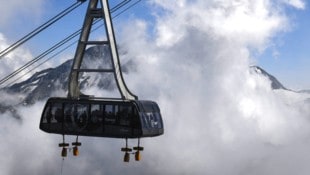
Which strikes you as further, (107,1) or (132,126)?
(107,1)

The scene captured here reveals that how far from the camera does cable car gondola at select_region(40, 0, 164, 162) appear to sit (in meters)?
51.2

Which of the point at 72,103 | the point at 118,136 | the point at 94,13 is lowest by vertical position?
A: the point at 118,136

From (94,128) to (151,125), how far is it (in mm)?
5299

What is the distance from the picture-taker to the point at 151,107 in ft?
176

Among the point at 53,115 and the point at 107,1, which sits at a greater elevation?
the point at 107,1

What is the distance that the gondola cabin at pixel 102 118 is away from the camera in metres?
51.1

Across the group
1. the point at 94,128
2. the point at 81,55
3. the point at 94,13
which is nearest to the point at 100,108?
the point at 94,128

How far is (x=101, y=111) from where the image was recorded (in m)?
52.2

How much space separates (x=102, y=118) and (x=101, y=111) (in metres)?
0.66

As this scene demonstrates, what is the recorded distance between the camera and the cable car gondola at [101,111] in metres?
51.2

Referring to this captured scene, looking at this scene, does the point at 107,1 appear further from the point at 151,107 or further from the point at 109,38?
the point at 151,107

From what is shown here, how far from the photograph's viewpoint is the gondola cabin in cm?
5106

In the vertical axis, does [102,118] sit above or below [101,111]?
below

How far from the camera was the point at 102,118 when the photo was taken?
5234 centimetres
